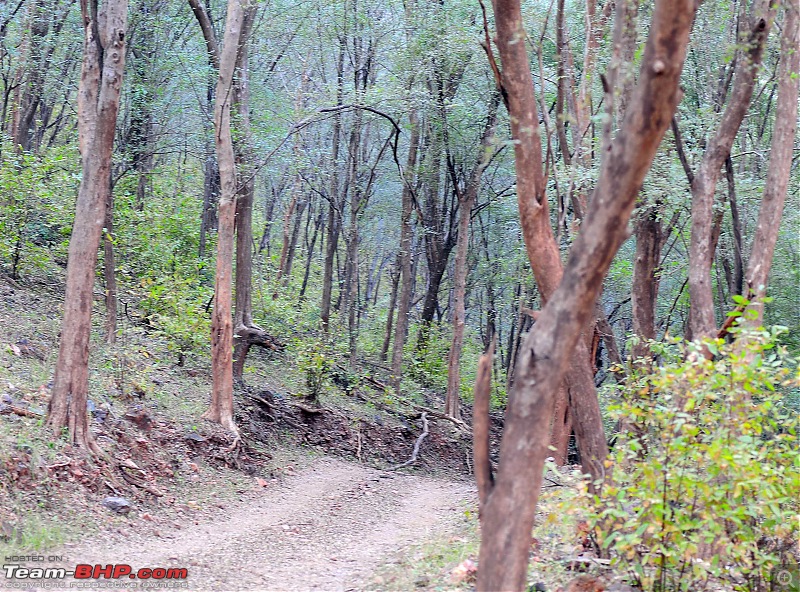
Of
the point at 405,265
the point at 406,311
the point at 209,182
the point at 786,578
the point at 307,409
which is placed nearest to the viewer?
the point at 786,578

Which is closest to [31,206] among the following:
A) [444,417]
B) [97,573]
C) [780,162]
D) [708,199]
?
[97,573]

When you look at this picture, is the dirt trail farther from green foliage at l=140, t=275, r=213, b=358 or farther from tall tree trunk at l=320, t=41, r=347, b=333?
tall tree trunk at l=320, t=41, r=347, b=333

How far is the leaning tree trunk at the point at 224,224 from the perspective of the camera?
11180 mm

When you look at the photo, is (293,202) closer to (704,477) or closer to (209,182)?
→ (209,182)

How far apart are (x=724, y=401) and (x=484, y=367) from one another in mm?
1857

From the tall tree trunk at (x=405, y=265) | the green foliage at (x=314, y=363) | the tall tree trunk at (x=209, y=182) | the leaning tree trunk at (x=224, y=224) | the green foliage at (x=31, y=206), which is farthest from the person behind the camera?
the tall tree trunk at (x=405, y=265)

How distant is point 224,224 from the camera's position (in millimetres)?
11438

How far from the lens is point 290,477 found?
12.2 m

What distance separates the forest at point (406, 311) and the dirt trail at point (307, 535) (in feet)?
0.22

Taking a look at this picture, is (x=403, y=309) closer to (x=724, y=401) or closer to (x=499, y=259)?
(x=499, y=259)

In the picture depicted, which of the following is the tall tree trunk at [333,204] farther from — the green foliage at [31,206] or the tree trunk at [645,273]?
the tree trunk at [645,273]

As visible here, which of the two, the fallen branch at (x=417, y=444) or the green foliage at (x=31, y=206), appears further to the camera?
the fallen branch at (x=417, y=444)

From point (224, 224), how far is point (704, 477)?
854cm

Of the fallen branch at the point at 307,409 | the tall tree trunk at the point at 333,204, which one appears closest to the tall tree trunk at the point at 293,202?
the tall tree trunk at the point at 333,204
